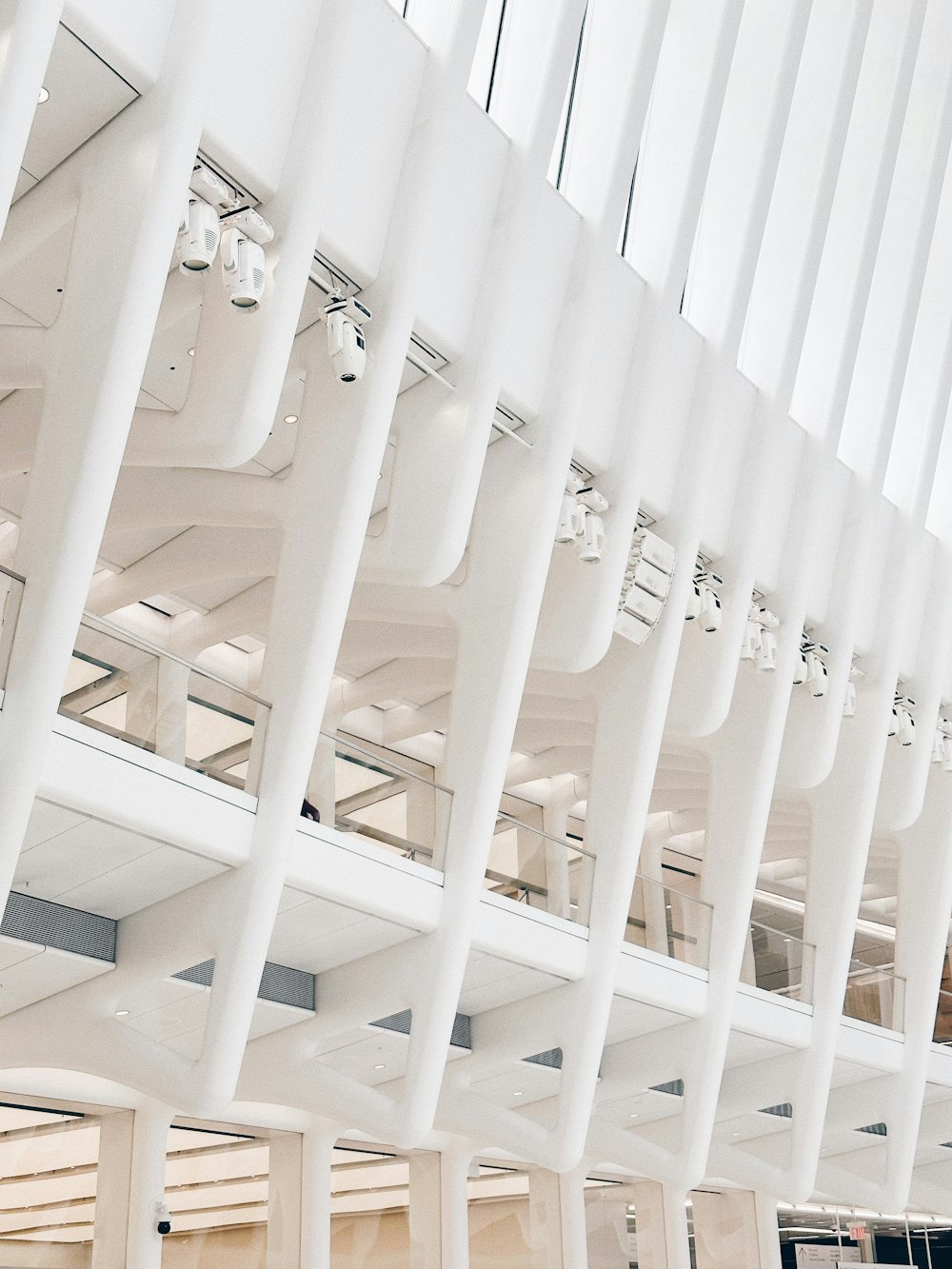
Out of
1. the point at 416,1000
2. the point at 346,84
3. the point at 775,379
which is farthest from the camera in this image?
the point at 775,379

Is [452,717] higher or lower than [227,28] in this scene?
lower

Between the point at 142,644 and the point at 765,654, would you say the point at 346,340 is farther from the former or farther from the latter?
the point at 765,654

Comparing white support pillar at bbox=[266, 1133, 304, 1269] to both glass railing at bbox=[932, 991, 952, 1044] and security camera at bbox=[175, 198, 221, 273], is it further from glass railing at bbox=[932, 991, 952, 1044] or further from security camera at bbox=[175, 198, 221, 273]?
security camera at bbox=[175, 198, 221, 273]

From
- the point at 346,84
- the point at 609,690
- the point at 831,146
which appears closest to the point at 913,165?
the point at 831,146

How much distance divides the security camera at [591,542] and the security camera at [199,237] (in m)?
4.72

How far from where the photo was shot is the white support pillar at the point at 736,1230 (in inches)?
966

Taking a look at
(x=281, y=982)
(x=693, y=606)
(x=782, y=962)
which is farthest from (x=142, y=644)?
(x=782, y=962)

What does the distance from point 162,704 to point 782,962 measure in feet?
32.1

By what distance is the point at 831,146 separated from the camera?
46.2 ft

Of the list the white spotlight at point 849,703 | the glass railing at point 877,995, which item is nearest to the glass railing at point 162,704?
the white spotlight at point 849,703

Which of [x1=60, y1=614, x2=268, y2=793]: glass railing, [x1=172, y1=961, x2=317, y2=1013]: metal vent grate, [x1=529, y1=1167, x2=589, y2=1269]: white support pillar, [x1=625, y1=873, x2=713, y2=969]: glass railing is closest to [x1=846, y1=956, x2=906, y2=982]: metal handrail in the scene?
[x1=625, y1=873, x2=713, y2=969]: glass railing

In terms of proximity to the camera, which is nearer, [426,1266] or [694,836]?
[426,1266]

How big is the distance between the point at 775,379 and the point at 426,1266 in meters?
13.0

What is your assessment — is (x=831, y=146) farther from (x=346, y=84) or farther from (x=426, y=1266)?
(x=426, y=1266)
